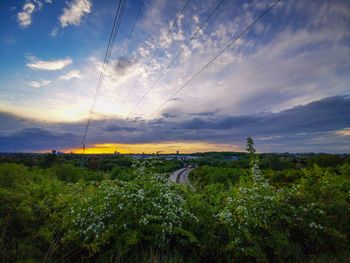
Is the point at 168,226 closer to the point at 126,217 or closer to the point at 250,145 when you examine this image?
the point at 126,217

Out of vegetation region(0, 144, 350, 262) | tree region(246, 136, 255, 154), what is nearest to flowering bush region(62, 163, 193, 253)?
vegetation region(0, 144, 350, 262)

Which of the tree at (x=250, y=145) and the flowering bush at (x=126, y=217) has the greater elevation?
the tree at (x=250, y=145)

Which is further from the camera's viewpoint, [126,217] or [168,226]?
[126,217]

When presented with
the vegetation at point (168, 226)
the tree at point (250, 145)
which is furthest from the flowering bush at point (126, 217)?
the tree at point (250, 145)

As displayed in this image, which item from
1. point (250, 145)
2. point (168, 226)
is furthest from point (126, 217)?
point (250, 145)

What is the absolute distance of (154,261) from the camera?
3982mm

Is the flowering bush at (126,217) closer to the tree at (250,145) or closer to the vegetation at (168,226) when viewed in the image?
the vegetation at (168,226)

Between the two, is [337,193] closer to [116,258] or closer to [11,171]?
[116,258]

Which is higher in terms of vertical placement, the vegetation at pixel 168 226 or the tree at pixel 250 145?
the tree at pixel 250 145

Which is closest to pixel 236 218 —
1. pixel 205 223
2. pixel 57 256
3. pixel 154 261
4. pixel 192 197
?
pixel 205 223

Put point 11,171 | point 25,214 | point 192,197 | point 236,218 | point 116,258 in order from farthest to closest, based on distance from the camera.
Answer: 1. point 11,171
2. point 192,197
3. point 25,214
4. point 236,218
5. point 116,258

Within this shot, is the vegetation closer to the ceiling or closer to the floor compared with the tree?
closer to the floor

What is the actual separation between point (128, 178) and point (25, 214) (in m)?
2.68

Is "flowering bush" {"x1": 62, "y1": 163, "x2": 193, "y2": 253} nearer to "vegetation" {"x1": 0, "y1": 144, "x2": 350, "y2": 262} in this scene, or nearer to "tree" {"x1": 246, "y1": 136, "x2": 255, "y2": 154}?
"vegetation" {"x1": 0, "y1": 144, "x2": 350, "y2": 262}
